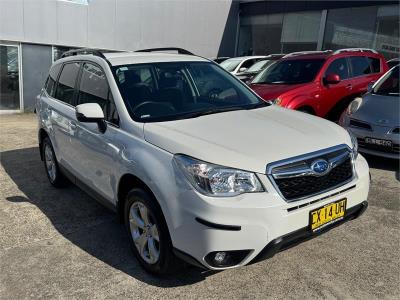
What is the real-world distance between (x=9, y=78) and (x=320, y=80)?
10101mm

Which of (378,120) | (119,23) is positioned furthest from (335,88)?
(119,23)

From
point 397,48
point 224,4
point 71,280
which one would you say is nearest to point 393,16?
point 397,48

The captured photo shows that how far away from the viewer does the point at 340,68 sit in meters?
8.02

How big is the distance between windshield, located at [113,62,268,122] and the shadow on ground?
49.1 inches

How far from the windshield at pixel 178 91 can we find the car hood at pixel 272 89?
2661 mm

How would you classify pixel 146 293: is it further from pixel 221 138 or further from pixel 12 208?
pixel 12 208

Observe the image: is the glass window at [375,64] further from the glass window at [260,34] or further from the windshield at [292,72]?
the glass window at [260,34]

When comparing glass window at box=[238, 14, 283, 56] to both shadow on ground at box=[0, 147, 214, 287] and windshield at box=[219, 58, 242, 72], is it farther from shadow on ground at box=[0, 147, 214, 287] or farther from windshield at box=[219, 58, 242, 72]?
shadow on ground at box=[0, 147, 214, 287]

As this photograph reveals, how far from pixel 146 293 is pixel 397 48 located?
12834 millimetres

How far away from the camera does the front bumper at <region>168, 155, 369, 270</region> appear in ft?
8.60

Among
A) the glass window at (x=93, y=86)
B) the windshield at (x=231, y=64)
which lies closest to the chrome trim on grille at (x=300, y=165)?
the glass window at (x=93, y=86)

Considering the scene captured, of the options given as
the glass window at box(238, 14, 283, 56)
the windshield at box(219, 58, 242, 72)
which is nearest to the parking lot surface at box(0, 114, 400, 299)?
the windshield at box(219, 58, 242, 72)

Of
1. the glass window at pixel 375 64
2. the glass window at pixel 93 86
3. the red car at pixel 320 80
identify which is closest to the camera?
the glass window at pixel 93 86

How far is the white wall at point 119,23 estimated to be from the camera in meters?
12.7
